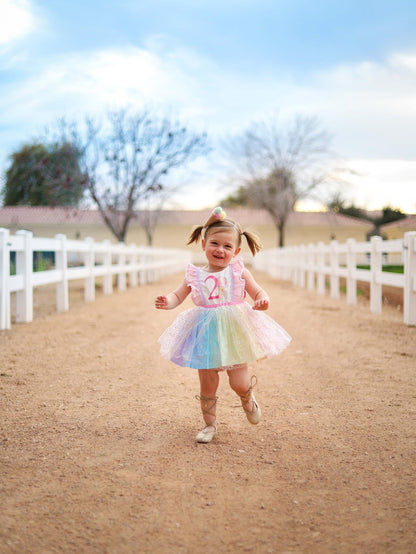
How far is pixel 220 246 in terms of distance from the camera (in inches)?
130

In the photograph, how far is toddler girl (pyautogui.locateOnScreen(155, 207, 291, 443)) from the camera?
3.13 meters

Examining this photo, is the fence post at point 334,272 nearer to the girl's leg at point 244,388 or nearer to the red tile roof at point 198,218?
the girl's leg at point 244,388

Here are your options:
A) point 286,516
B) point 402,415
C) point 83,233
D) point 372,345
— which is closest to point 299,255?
point 372,345

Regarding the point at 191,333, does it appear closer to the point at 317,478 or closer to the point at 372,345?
the point at 317,478

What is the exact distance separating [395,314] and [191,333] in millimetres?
7153

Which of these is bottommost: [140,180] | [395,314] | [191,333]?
[395,314]

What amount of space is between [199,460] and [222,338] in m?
0.63

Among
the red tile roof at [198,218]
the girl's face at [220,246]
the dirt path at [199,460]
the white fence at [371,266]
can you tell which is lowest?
the dirt path at [199,460]

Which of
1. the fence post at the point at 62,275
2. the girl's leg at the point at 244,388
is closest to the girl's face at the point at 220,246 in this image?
the girl's leg at the point at 244,388

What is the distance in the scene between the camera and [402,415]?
3682 mm

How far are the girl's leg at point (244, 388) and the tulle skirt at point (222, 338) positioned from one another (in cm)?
5

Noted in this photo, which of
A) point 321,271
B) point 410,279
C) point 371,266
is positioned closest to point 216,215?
point 410,279

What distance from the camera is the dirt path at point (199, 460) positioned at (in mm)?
2148

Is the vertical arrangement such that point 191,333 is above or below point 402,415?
above
